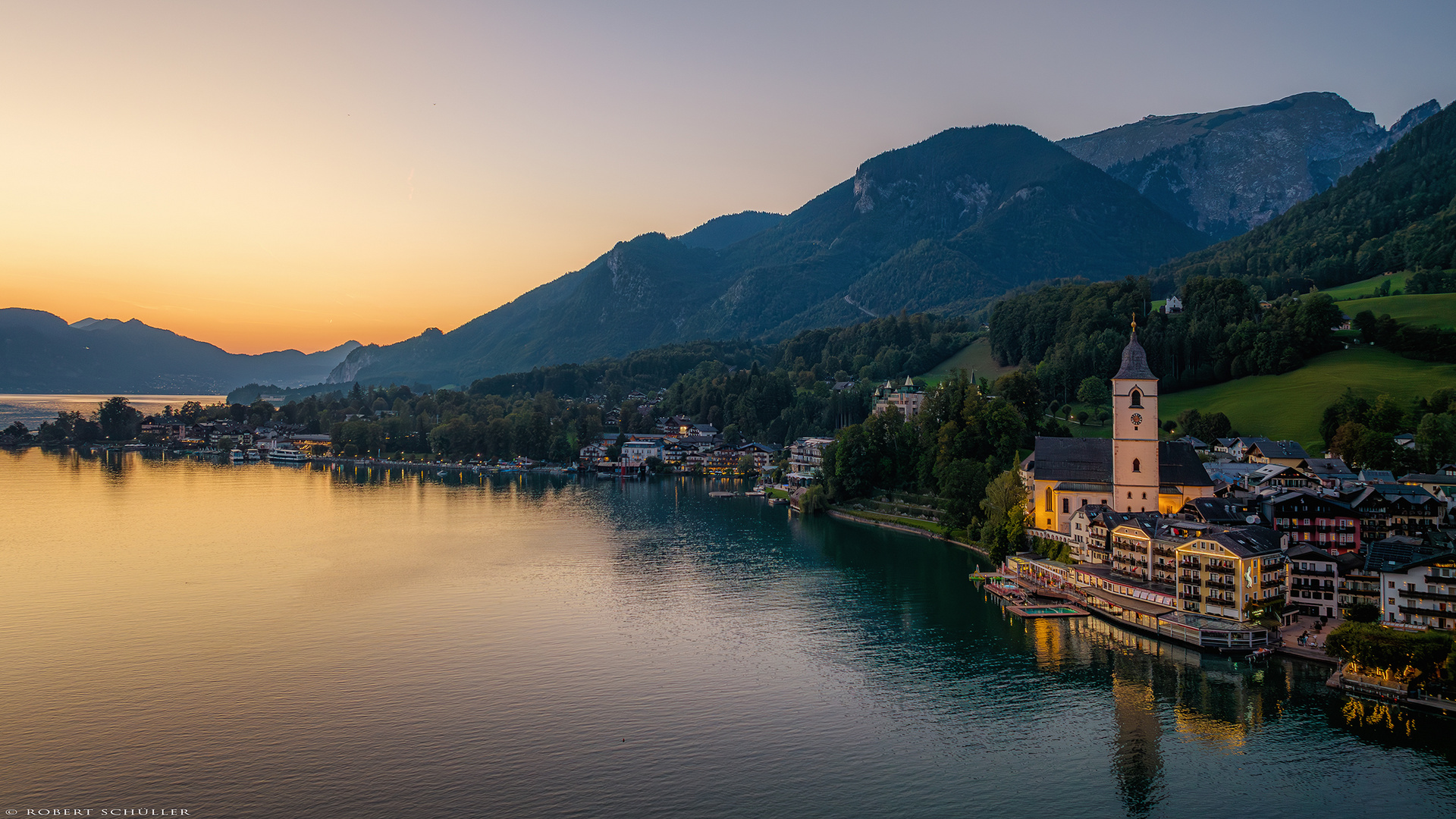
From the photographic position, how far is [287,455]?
420ft

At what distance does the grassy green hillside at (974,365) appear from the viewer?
350 feet

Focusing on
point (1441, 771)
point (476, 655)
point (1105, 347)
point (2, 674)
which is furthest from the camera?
point (1105, 347)

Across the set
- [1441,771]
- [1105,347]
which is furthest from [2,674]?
[1105,347]

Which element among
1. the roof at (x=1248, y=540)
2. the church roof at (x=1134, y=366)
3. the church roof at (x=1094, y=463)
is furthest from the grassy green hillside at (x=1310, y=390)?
the roof at (x=1248, y=540)

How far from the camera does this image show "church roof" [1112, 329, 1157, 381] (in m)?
48.5

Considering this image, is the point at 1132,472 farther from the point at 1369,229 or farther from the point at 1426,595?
the point at 1369,229

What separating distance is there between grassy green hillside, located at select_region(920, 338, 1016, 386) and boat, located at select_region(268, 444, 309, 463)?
83.0 m

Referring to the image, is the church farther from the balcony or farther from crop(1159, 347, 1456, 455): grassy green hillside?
crop(1159, 347, 1456, 455): grassy green hillside

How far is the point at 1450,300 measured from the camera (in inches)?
3012

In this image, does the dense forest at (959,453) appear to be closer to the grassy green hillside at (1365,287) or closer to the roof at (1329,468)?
the roof at (1329,468)

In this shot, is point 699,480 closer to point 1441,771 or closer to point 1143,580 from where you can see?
point 1143,580

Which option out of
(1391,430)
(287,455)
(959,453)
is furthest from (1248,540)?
(287,455)

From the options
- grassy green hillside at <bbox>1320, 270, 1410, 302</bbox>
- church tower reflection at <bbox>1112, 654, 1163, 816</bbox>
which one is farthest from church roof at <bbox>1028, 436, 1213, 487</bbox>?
grassy green hillside at <bbox>1320, 270, 1410, 302</bbox>

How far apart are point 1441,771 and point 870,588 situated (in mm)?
24508
